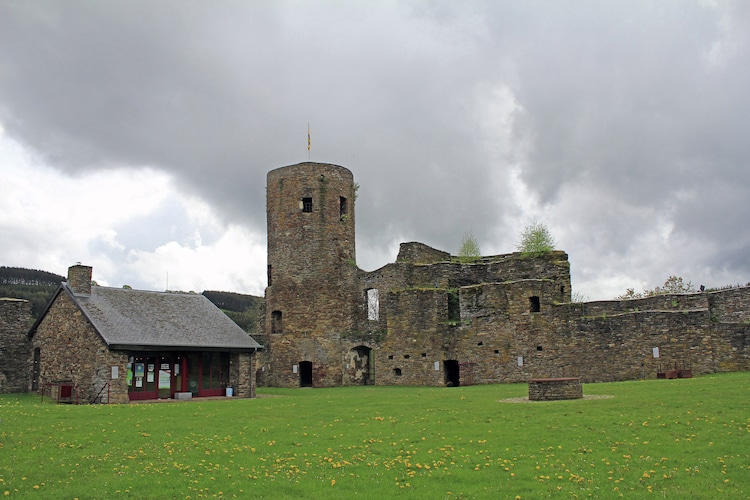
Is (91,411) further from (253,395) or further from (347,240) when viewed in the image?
(347,240)

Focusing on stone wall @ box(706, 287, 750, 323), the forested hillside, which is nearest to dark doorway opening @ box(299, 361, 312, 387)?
stone wall @ box(706, 287, 750, 323)

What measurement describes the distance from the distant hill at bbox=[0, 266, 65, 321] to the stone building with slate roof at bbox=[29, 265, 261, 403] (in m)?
42.4

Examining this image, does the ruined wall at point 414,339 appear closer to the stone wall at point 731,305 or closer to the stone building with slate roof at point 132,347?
the stone building with slate roof at point 132,347

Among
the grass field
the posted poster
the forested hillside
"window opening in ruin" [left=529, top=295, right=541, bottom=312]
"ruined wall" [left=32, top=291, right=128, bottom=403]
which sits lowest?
the grass field

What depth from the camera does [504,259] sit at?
40.2 meters

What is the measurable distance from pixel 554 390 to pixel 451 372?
1715 centimetres

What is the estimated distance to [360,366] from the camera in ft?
141

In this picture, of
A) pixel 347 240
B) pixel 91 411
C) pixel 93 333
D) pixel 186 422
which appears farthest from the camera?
pixel 347 240

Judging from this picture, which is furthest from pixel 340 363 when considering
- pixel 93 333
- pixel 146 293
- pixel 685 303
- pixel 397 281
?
pixel 685 303

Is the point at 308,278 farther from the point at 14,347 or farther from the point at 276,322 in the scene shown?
the point at 14,347

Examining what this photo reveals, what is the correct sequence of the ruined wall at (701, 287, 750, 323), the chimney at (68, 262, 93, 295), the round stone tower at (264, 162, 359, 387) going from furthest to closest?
the round stone tower at (264, 162, 359, 387)
the chimney at (68, 262, 93, 295)
the ruined wall at (701, 287, 750, 323)

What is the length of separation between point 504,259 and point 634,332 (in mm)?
10712

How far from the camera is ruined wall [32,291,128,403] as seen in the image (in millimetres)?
28516

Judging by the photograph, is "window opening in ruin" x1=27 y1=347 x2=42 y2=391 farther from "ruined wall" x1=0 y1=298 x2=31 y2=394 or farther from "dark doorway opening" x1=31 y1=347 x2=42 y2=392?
"ruined wall" x1=0 y1=298 x2=31 y2=394
